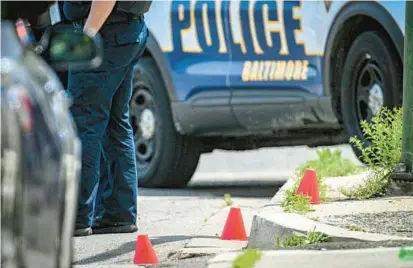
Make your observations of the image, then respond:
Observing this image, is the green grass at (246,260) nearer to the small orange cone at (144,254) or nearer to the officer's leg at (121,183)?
the small orange cone at (144,254)

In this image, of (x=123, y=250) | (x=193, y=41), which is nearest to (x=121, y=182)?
(x=123, y=250)

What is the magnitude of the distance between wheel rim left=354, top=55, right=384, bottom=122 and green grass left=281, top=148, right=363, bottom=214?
320 millimetres

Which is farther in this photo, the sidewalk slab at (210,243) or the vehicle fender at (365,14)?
the vehicle fender at (365,14)

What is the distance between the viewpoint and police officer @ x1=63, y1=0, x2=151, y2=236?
775 cm

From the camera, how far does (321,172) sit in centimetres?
947

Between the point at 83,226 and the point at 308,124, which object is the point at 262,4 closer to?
the point at 308,124

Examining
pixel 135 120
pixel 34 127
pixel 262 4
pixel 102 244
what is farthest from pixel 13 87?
pixel 135 120

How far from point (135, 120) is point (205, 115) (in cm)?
59

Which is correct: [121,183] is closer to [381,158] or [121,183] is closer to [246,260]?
[381,158]

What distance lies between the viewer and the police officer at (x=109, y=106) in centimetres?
775

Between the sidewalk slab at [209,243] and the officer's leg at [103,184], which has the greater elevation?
the officer's leg at [103,184]

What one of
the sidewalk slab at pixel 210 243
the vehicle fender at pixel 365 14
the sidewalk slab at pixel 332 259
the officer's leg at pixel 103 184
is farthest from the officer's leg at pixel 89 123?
the vehicle fender at pixel 365 14

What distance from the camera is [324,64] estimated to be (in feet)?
33.6

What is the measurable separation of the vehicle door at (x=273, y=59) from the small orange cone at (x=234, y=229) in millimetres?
2821
